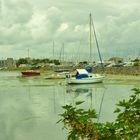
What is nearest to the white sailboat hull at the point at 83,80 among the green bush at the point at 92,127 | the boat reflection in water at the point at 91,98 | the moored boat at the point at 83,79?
the moored boat at the point at 83,79

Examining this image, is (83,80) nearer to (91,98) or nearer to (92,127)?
(91,98)

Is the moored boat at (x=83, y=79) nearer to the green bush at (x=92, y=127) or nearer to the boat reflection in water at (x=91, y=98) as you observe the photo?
the boat reflection in water at (x=91, y=98)

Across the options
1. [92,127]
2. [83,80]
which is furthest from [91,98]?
[92,127]

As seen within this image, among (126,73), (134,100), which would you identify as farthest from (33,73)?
(134,100)

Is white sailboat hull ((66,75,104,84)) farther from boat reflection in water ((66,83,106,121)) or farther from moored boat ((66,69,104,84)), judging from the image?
boat reflection in water ((66,83,106,121))

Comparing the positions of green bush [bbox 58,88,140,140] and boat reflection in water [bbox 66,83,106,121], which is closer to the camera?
green bush [bbox 58,88,140,140]

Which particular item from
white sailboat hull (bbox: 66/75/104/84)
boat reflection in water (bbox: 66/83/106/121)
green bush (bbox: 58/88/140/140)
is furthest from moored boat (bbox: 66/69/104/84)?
green bush (bbox: 58/88/140/140)

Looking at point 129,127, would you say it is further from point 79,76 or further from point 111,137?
point 79,76

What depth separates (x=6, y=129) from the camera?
16.5 m

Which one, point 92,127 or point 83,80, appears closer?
point 92,127

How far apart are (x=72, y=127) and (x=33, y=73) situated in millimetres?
82309

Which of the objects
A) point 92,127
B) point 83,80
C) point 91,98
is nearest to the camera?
point 92,127

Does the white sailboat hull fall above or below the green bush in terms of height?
below

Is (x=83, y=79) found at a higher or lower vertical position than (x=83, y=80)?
higher
